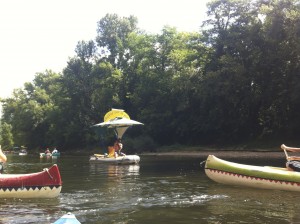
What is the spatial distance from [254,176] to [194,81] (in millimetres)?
35582

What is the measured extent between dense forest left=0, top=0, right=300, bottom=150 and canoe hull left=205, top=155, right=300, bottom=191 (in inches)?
932

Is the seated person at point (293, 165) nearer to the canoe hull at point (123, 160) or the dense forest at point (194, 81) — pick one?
the canoe hull at point (123, 160)

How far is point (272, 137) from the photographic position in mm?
45188

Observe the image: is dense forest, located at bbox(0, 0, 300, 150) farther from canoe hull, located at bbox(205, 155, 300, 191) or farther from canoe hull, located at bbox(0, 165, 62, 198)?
canoe hull, located at bbox(0, 165, 62, 198)

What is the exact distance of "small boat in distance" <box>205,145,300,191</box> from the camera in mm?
13781

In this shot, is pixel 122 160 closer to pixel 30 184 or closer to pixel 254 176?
pixel 254 176

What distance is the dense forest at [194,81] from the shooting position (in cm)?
4197

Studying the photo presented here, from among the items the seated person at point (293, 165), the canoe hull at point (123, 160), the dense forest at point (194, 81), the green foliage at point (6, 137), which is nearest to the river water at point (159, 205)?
the seated person at point (293, 165)

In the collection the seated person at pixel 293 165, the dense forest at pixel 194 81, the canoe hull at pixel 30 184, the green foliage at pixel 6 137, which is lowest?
the canoe hull at pixel 30 184

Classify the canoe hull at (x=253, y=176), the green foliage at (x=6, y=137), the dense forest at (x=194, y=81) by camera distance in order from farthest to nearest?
1. the green foliage at (x=6, y=137)
2. the dense forest at (x=194, y=81)
3. the canoe hull at (x=253, y=176)

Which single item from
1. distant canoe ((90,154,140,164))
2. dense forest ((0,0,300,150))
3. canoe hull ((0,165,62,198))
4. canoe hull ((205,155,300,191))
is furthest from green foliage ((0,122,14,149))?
canoe hull ((0,165,62,198))

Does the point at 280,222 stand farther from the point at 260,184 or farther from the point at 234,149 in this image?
the point at 234,149

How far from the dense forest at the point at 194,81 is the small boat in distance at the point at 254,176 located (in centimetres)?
2367

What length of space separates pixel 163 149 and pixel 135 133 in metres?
8.04
